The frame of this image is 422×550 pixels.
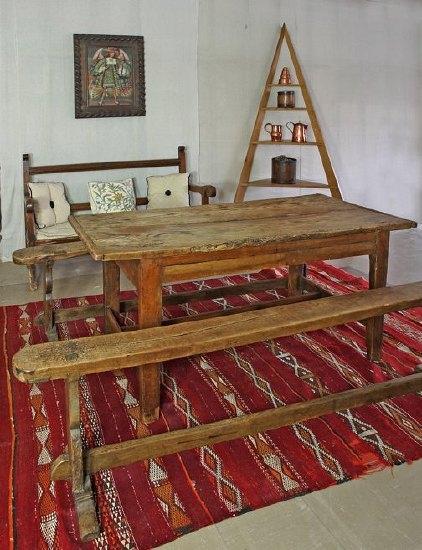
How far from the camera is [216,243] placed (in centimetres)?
225

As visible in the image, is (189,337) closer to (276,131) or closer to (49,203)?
(49,203)

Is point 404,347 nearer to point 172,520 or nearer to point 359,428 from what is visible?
point 359,428

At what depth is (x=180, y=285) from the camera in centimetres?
396

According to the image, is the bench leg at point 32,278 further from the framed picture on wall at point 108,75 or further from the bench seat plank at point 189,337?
the bench seat plank at point 189,337

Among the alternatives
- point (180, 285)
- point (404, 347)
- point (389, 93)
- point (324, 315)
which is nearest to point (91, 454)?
point (324, 315)

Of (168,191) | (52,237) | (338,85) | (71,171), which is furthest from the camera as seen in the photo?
(338,85)

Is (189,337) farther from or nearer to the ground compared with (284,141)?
nearer to the ground

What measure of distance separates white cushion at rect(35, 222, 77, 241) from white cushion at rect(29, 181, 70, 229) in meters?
0.09

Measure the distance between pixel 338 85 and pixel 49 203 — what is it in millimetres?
3179

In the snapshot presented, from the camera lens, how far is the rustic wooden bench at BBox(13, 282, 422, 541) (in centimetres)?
174

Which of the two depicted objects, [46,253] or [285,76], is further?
[285,76]

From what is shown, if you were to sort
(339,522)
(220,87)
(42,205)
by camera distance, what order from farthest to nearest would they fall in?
(220,87), (42,205), (339,522)

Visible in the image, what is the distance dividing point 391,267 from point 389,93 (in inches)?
95.4

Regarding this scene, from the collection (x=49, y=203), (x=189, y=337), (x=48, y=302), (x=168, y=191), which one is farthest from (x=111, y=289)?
(x=168, y=191)
